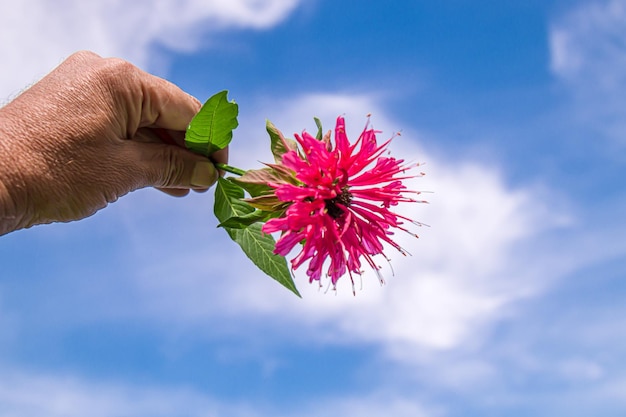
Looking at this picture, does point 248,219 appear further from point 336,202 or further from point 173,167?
point 173,167

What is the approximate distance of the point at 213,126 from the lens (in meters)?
2.62

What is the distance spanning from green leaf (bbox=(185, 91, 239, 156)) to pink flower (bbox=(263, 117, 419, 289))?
0.32 m

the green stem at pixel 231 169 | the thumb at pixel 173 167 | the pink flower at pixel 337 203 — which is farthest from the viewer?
the thumb at pixel 173 167

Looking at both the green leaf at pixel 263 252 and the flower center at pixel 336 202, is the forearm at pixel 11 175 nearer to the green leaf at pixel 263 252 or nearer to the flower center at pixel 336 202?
the green leaf at pixel 263 252

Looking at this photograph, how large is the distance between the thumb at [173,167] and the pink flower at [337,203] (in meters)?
0.63

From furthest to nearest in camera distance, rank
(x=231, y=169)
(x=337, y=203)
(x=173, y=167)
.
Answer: (x=173, y=167)
(x=231, y=169)
(x=337, y=203)

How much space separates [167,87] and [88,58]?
0.34 meters

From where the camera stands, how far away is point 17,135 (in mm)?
2461

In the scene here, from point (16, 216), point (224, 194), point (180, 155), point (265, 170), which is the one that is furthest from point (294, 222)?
point (16, 216)

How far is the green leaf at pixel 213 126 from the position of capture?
2477 millimetres

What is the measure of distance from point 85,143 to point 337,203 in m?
1.05

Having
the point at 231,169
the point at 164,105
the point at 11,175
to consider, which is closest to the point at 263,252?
the point at 231,169

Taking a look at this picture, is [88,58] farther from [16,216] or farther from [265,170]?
[265,170]

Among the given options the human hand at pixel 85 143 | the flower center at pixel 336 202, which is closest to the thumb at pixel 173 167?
the human hand at pixel 85 143
